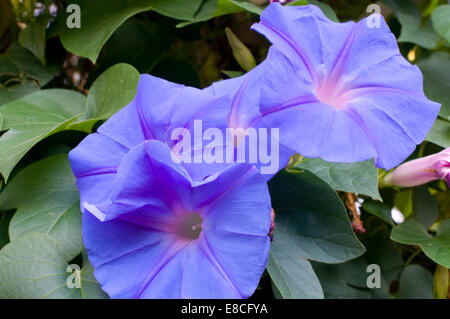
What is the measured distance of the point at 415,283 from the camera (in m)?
0.93

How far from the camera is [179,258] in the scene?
0.57 meters

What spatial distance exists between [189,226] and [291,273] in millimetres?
165

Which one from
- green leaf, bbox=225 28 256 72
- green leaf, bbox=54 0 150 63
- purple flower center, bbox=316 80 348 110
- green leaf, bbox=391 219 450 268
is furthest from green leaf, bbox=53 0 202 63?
green leaf, bbox=391 219 450 268

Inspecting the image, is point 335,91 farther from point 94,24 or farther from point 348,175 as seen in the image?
point 94,24

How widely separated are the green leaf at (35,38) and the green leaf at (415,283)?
874 mm

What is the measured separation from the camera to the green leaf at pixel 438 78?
941 millimetres

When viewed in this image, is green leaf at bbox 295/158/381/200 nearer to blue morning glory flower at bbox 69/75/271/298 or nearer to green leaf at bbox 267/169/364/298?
green leaf at bbox 267/169/364/298

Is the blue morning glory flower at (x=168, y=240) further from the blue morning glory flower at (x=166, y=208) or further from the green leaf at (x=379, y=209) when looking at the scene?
the green leaf at (x=379, y=209)

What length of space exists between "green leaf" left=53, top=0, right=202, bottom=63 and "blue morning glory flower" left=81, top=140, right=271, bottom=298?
397mm

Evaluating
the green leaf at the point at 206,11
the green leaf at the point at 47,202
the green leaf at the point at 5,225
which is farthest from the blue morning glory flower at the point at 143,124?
the green leaf at the point at 206,11

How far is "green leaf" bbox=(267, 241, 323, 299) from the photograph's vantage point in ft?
2.10

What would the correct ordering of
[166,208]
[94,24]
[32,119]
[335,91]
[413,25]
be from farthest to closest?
[413,25], [94,24], [32,119], [335,91], [166,208]

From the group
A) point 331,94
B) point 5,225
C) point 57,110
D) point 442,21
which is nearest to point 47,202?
point 5,225

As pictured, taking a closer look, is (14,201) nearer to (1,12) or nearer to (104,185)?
(104,185)
